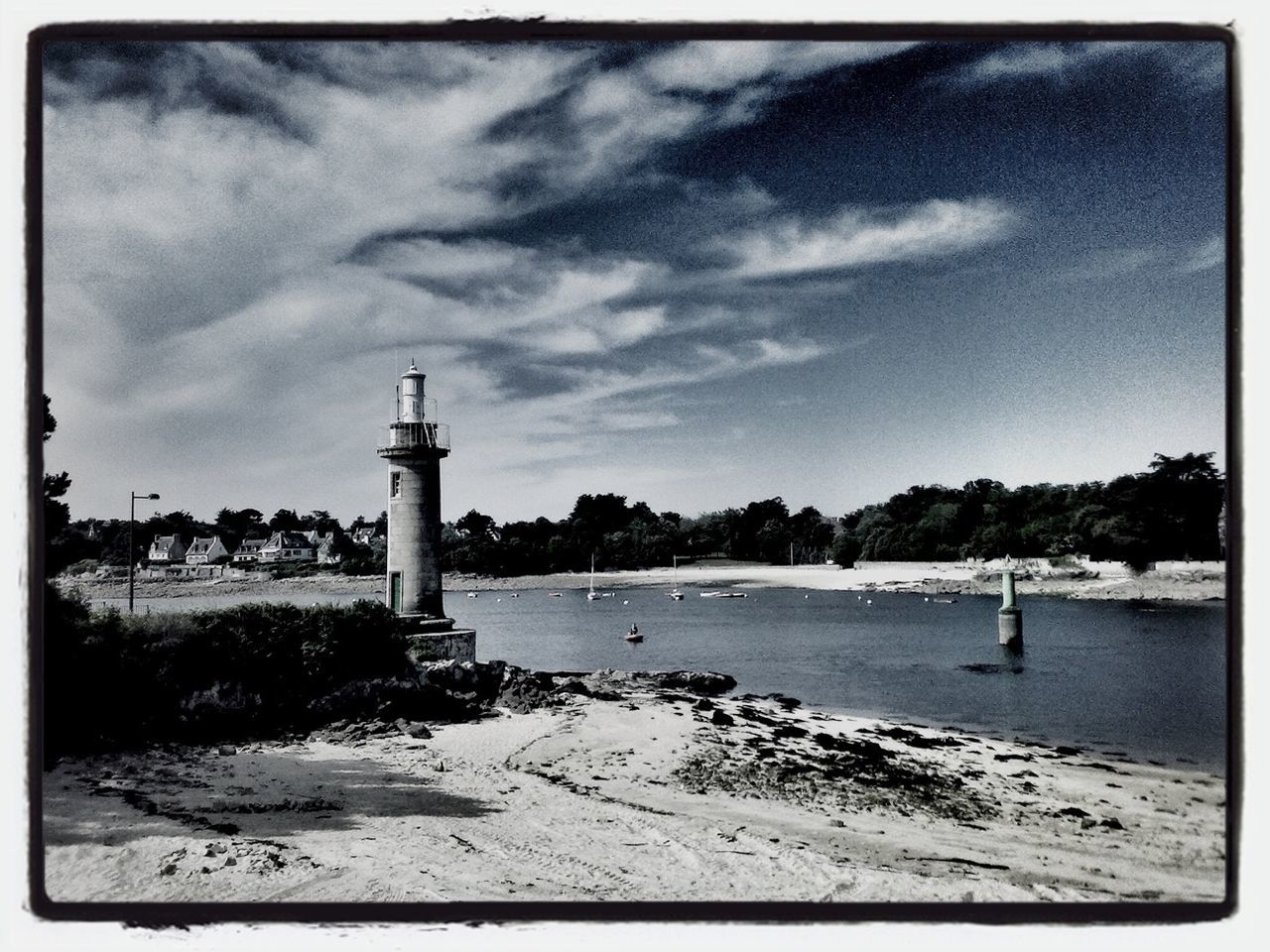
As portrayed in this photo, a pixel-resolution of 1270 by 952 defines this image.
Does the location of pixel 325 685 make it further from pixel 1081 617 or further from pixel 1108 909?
pixel 1081 617

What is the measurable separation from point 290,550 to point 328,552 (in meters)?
2.78

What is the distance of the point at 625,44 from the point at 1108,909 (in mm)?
3904

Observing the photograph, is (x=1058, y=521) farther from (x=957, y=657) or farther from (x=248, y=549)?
(x=248, y=549)

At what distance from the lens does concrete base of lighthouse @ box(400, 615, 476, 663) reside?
834 cm

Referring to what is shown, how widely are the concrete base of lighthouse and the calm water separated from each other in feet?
3.12

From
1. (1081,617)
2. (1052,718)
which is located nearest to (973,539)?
(1052,718)

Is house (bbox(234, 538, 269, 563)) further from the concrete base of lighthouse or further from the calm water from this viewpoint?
the concrete base of lighthouse

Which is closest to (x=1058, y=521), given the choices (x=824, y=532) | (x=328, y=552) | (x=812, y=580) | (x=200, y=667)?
(x=824, y=532)

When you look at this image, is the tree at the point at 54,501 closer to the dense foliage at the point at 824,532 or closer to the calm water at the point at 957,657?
the dense foliage at the point at 824,532

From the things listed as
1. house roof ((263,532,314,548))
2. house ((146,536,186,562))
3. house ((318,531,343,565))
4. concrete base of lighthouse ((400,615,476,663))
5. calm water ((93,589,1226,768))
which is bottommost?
calm water ((93,589,1226,768))

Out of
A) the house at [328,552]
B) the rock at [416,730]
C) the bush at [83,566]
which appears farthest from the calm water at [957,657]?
the house at [328,552]

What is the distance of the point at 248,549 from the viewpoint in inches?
409

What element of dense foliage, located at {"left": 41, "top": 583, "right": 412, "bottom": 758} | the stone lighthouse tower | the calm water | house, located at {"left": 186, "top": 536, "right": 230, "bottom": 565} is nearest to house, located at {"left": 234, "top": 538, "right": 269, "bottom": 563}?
house, located at {"left": 186, "top": 536, "right": 230, "bottom": 565}

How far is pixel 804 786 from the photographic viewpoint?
17.8 feet
